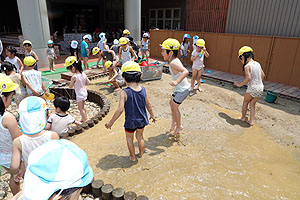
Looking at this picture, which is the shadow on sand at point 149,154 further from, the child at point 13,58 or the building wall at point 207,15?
the building wall at point 207,15

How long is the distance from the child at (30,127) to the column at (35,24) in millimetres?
9897

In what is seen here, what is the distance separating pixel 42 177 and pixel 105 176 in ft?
7.94

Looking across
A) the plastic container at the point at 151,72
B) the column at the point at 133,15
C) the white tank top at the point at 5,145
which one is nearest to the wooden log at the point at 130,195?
the white tank top at the point at 5,145

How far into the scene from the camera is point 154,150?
4156mm

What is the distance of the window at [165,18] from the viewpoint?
19766mm

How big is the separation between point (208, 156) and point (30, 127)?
320 cm

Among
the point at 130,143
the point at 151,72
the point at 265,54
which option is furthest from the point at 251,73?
the point at 265,54

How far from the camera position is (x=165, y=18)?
20.6 metres

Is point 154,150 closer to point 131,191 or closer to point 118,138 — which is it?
point 118,138

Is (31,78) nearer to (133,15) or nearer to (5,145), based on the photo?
(5,145)

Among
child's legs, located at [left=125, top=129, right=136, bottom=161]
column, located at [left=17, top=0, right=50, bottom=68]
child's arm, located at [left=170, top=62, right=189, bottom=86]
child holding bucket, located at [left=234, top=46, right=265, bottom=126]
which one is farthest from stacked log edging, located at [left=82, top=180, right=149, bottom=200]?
column, located at [left=17, top=0, right=50, bottom=68]

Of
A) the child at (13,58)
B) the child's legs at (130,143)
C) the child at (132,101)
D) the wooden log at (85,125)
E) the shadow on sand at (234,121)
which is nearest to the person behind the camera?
the child at (132,101)

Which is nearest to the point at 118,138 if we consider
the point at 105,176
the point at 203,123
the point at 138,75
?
the point at 105,176

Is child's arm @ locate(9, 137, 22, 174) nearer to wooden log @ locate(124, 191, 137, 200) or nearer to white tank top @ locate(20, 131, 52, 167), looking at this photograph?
white tank top @ locate(20, 131, 52, 167)
